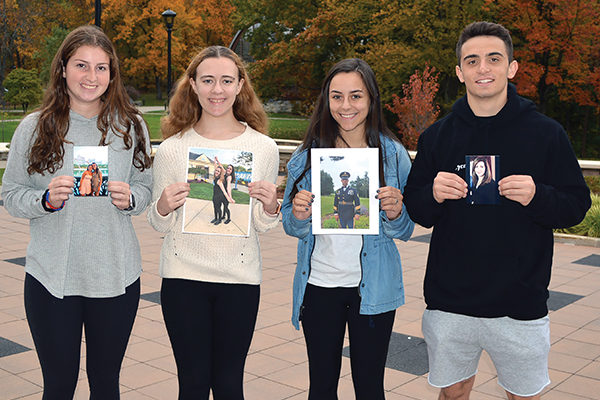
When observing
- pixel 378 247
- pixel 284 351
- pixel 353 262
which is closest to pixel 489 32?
pixel 378 247

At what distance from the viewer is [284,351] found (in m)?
5.87

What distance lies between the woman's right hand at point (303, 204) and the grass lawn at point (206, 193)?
24 cm

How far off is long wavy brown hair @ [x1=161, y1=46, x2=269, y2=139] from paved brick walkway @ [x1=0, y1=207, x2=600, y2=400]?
2.22 metres

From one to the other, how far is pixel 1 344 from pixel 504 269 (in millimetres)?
4530

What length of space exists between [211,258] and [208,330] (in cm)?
36

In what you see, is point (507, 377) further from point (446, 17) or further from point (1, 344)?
point (446, 17)

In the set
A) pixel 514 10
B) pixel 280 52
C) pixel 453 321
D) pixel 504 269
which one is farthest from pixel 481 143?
pixel 280 52

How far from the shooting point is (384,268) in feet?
11.2

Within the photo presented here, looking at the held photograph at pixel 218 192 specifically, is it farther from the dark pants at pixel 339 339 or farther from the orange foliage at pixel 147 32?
the orange foliage at pixel 147 32

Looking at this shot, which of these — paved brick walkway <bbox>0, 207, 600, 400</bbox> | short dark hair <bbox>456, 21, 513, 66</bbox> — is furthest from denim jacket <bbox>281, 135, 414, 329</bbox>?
paved brick walkway <bbox>0, 207, 600, 400</bbox>

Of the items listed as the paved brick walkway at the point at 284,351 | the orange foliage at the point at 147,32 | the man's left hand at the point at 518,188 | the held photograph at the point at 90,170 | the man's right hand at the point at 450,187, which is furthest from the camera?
the orange foliage at the point at 147,32

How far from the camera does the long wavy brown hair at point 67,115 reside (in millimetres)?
3176

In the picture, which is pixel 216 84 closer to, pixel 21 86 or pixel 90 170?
pixel 90 170

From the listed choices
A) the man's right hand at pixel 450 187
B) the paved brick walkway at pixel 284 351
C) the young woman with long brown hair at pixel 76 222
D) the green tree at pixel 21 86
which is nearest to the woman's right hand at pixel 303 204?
the man's right hand at pixel 450 187
